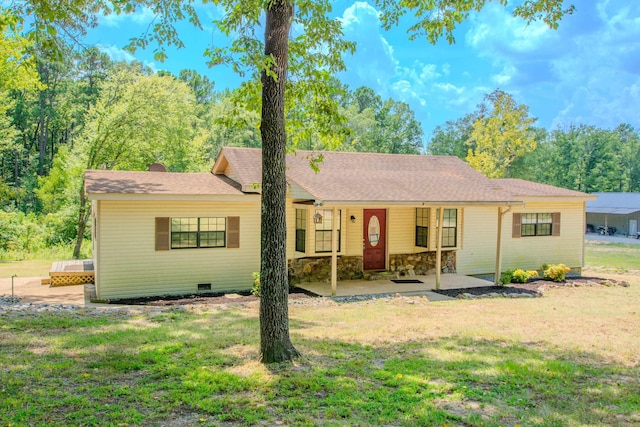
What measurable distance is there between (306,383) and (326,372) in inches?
19.5

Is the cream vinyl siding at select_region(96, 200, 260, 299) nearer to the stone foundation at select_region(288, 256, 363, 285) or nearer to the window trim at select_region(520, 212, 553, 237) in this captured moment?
the stone foundation at select_region(288, 256, 363, 285)

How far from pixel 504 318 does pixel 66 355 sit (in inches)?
290

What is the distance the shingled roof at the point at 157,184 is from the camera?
1200 centimetres

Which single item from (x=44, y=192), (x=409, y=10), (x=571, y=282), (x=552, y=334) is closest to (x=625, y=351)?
(x=552, y=334)

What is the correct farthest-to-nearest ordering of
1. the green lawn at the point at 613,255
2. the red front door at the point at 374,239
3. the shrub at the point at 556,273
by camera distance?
the green lawn at the point at 613,255 → the shrub at the point at 556,273 → the red front door at the point at 374,239

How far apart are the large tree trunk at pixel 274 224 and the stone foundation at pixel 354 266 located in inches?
315

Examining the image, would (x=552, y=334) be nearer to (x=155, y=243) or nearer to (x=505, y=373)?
(x=505, y=373)

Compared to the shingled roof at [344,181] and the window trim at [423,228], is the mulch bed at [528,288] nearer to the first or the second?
the window trim at [423,228]

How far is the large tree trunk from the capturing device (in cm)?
574

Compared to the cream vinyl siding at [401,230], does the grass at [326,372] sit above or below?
below

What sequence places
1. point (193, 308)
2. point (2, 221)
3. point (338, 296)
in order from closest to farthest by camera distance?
point (193, 308), point (338, 296), point (2, 221)

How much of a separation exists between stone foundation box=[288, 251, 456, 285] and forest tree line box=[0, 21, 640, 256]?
4.54 meters

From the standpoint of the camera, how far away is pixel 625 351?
22.1 feet

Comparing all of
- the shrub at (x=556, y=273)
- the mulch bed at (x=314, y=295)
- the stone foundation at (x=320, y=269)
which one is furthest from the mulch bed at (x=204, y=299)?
the shrub at (x=556, y=273)
